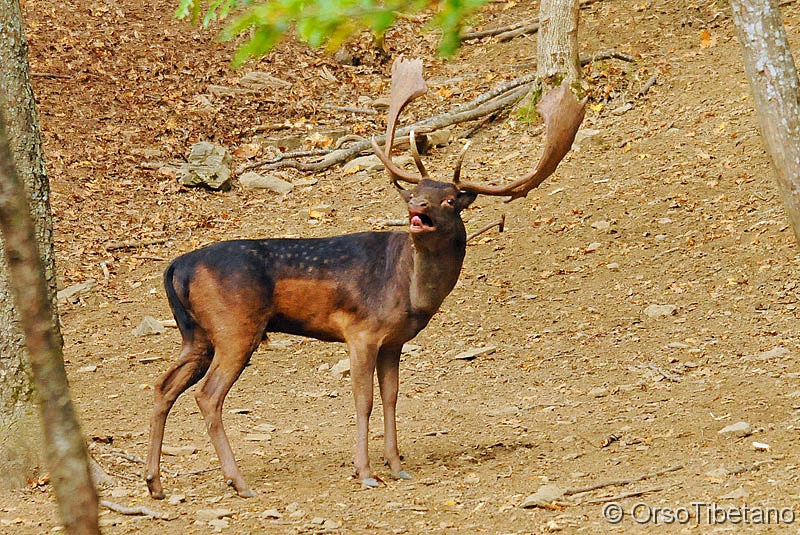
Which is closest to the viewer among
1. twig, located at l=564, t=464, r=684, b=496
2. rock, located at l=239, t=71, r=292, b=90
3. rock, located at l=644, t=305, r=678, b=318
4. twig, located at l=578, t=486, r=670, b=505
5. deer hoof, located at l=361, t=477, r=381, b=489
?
twig, located at l=578, t=486, r=670, b=505

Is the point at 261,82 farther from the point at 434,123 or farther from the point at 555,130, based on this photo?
the point at 555,130

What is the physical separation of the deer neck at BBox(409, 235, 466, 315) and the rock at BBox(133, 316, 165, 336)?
4718 mm

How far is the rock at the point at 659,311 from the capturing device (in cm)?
1015

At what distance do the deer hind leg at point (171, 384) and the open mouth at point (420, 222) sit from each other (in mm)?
1718

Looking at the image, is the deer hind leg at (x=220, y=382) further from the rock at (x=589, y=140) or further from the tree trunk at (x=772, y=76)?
the rock at (x=589, y=140)

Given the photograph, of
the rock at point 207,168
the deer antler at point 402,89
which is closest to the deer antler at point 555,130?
the deer antler at point 402,89

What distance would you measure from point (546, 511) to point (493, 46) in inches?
527

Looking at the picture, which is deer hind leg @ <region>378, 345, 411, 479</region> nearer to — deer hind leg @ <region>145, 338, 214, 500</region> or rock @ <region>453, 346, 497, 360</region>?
deer hind leg @ <region>145, 338, 214, 500</region>

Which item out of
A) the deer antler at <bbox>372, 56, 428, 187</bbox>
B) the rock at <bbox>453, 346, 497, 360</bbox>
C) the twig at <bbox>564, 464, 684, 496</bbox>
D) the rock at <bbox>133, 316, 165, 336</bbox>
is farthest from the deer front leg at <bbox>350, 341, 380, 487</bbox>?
the rock at <bbox>133, 316, 165, 336</bbox>

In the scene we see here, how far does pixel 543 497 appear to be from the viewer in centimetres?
627

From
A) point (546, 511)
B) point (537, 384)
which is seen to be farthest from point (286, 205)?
point (546, 511)

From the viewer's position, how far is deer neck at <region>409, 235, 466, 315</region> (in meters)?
7.47

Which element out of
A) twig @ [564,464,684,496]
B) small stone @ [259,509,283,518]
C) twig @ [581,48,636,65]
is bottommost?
twig @ [564,464,684,496]

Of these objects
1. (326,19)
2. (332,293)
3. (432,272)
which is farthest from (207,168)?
(326,19)
